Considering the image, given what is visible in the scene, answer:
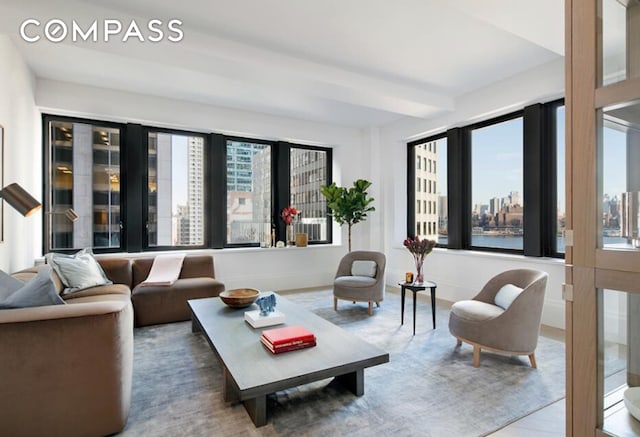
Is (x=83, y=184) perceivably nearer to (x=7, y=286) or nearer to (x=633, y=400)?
(x=7, y=286)

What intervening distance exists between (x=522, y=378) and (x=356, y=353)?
138 cm

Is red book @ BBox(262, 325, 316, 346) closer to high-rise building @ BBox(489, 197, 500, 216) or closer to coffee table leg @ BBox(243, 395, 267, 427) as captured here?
coffee table leg @ BBox(243, 395, 267, 427)

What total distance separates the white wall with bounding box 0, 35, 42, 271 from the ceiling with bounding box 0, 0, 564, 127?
0.26m

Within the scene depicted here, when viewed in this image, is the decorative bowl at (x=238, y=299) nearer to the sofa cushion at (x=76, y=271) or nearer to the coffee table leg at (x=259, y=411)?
the coffee table leg at (x=259, y=411)

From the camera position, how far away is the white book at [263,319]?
8.58ft

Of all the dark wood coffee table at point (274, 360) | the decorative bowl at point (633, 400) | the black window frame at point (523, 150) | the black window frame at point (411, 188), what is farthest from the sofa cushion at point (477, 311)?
the black window frame at point (411, 188)

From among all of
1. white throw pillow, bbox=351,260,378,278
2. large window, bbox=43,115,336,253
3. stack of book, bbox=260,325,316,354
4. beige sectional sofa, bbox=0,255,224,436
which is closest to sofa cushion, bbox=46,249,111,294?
large window, bbox=43,115,336,253

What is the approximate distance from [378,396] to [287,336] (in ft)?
2.42

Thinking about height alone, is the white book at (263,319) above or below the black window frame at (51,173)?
below

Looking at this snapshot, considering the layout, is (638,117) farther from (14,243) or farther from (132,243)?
(132,243)

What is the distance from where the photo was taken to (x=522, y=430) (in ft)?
6.26

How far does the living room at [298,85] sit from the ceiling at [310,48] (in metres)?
0.01

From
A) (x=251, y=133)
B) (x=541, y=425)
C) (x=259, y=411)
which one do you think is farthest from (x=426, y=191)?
(x=259, y=411)

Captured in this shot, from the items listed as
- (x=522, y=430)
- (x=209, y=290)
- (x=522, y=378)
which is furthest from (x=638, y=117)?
(x=209, y=290)
